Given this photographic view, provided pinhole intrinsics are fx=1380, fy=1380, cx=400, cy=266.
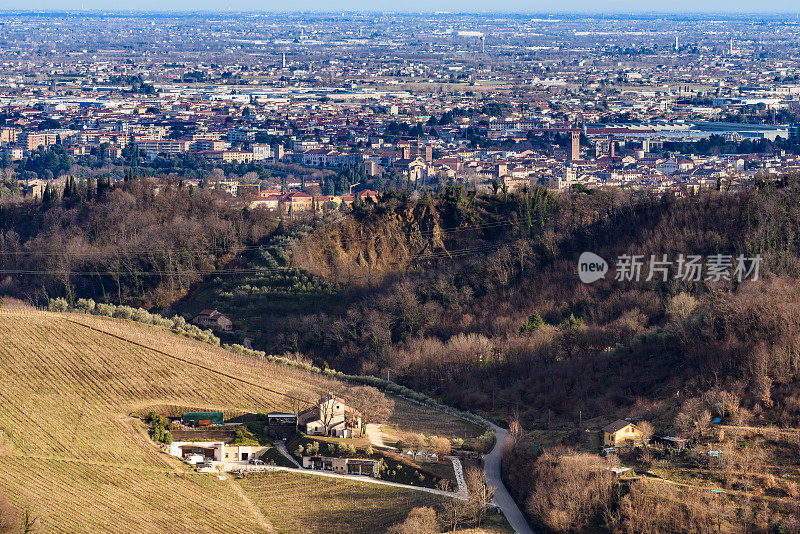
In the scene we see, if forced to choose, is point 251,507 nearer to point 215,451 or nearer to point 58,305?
point 215,451

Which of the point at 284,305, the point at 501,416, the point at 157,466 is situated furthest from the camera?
the point at 284,305

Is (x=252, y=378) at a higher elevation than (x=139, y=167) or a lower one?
higher

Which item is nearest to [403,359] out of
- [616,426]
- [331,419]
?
[331,419]

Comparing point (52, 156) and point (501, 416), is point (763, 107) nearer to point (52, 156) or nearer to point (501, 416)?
point (52, 156)

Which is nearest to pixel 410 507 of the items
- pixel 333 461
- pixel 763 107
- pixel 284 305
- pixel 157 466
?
pixel 333 461

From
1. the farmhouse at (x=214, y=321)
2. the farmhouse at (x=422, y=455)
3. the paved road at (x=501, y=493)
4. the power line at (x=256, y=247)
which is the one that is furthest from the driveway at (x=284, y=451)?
the power line at (x=256, y=247)
